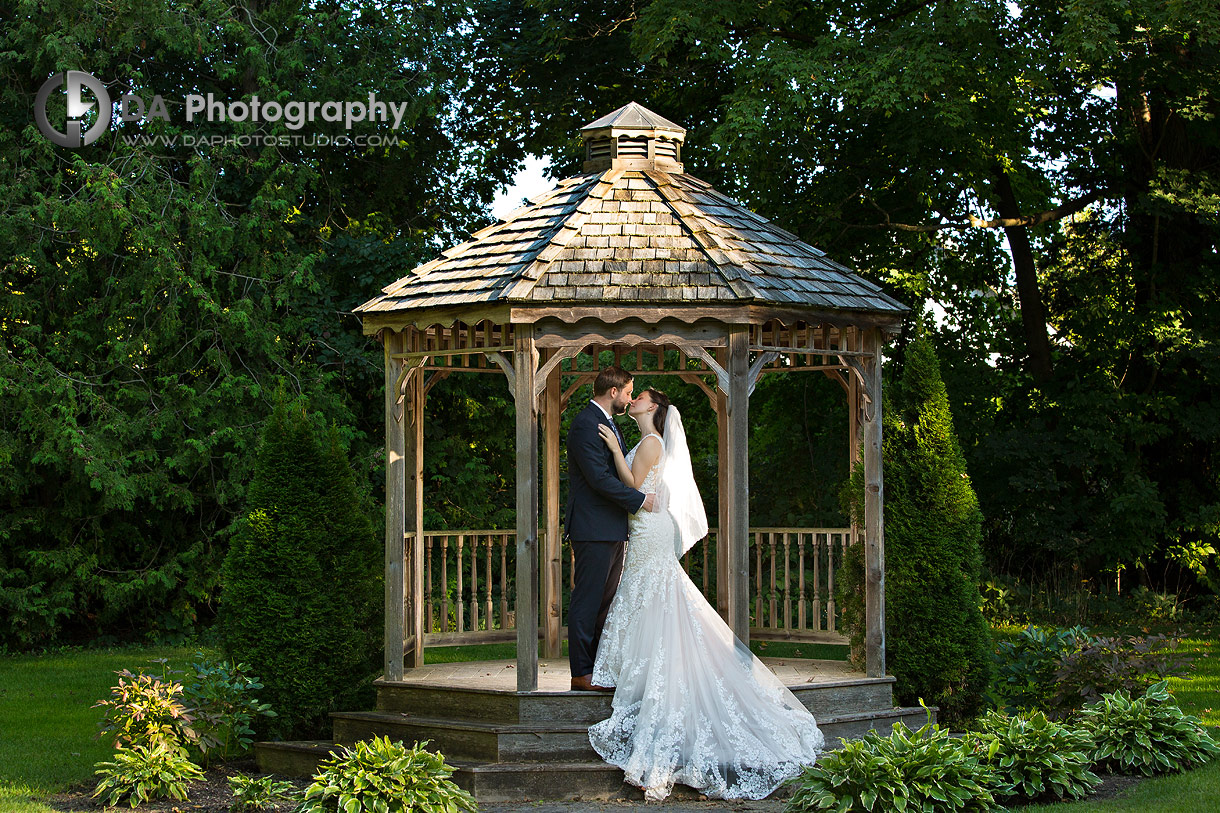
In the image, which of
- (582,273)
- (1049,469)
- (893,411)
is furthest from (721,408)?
(1049,469)

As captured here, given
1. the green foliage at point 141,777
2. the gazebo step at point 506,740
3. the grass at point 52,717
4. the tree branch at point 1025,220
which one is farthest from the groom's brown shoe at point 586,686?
the tree branch at point 1025,220

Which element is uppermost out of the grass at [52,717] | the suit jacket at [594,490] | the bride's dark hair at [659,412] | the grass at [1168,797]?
the bride's dark hair at [659,412]

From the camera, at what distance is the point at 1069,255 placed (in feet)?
55.5

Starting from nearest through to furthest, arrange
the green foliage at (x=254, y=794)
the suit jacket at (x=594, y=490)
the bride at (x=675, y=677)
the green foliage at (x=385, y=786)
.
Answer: the green foliage at (x=385, y=786), the green foliage at (x=254, y=794), the bride at (x=675, y=677), the suit jacket at (x=594, y=490)

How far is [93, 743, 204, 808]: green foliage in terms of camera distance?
689cm

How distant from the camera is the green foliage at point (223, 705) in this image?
7.67m

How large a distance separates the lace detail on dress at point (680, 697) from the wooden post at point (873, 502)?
111 centimetres

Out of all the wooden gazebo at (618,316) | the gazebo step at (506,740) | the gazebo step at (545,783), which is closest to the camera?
the gazebo step at (545,783)

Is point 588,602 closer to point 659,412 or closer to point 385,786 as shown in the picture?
point 659,412

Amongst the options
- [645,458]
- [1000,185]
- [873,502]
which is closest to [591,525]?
[645,458]

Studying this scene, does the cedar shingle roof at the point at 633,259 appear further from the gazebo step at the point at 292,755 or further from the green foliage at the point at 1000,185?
the green foliage at the point at 1000,185

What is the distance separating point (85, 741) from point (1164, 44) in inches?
544

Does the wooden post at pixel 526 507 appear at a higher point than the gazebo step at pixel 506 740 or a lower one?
higher

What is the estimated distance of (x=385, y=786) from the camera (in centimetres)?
607
